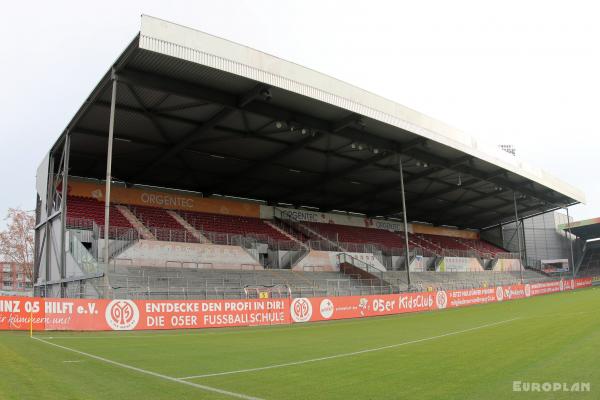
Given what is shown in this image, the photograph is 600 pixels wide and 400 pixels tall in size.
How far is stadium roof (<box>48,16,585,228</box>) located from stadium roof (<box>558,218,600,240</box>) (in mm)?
27400

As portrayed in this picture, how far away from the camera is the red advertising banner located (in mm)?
18312

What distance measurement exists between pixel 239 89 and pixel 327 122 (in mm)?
7146

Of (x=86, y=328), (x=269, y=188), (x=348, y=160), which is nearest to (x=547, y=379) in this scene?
(x=86, y=328)

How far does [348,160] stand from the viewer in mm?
37000

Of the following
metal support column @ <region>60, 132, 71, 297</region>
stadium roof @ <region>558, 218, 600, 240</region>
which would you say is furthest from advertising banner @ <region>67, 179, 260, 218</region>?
stadium roof @ <region>558, 218, 600, 240</region>

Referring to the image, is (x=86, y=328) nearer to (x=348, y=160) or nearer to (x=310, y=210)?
(x=348, y=160)

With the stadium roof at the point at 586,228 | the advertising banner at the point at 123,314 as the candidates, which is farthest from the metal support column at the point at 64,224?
the stadium roof at the point at 586,228

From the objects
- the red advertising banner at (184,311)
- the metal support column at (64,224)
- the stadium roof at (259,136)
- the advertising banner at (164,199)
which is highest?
the stadium roof at (259,136)

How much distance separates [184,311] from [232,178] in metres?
19.3

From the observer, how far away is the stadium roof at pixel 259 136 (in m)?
21.7

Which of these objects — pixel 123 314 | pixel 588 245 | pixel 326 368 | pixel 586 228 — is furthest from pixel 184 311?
pixel 588 245

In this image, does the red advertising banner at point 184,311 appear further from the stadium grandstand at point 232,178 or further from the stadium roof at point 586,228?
the stadium roof at point 586,228

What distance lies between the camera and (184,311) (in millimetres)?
20891

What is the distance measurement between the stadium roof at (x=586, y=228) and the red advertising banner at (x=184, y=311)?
53570 millimetres
